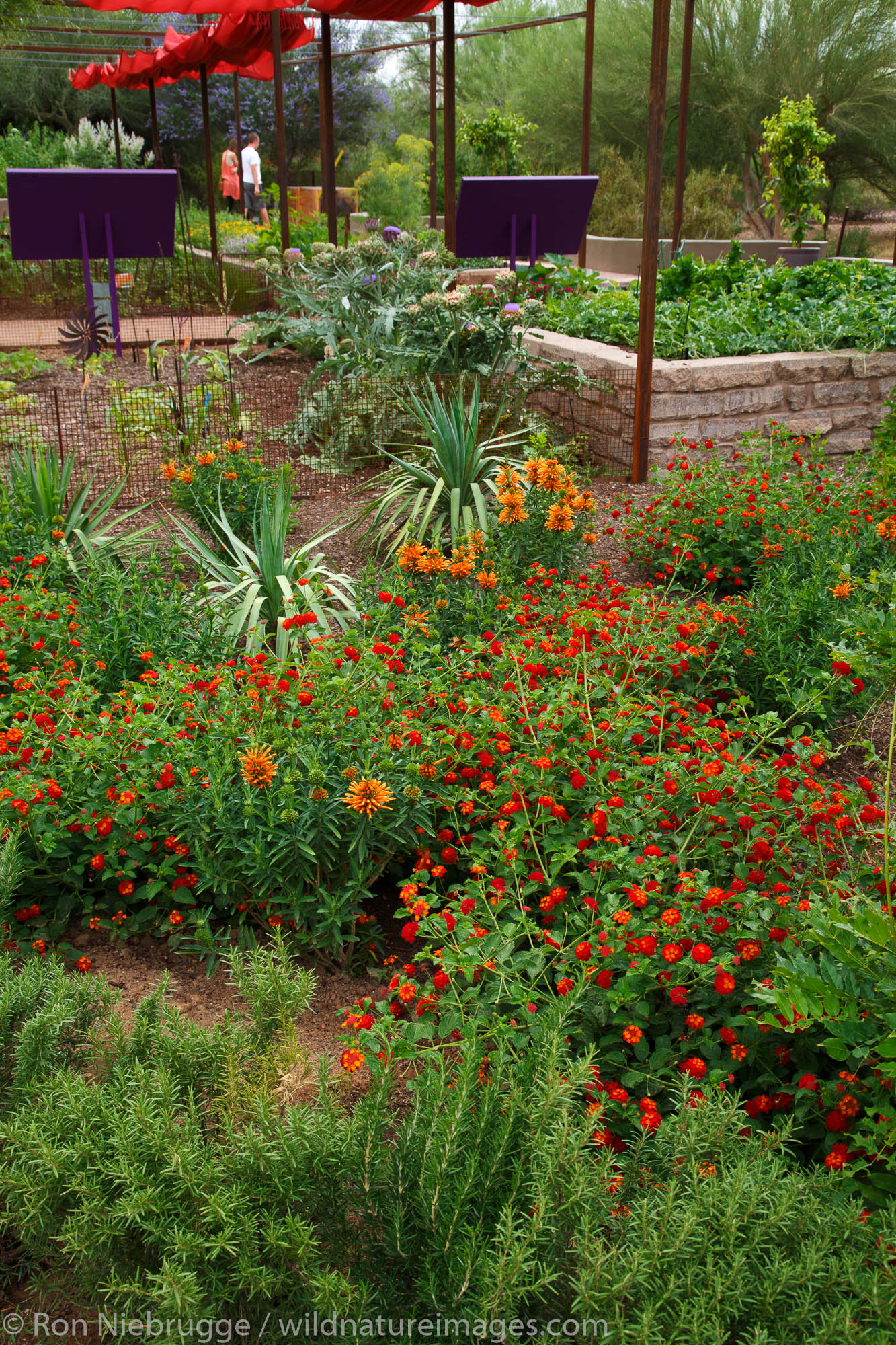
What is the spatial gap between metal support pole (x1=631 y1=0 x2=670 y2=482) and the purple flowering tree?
Result: 21540 mm

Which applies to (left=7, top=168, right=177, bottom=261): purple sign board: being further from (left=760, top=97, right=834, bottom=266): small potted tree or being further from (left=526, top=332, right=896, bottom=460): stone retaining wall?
(left=760, top=97, right=834, bottom=266): small potted tree

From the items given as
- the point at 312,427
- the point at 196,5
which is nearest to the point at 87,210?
the point at 196,5

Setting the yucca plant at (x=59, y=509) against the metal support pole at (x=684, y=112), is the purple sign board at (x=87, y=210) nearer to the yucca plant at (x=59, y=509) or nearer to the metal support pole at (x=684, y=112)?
the yucca plant at (x=59, y=509)

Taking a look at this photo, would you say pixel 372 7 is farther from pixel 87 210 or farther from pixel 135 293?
pixel 135 293

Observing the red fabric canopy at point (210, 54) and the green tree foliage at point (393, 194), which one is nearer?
the red fabric canopy at point (210, 54)

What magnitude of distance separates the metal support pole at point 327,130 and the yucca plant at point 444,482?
5.03 metres

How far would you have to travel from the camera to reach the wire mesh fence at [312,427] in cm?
528

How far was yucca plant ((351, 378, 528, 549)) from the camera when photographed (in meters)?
4.18

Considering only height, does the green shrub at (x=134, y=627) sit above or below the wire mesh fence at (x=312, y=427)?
below

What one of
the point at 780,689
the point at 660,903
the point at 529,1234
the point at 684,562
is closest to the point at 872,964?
the point at 660,903

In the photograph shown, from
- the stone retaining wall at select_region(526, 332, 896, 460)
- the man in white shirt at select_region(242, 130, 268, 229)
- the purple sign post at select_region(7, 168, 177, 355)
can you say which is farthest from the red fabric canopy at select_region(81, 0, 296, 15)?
the man in white shirt at select_region(242, 130, 268, 229)

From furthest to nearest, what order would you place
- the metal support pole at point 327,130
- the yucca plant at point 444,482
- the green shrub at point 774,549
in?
the metal support pole at point 327,130
the yucca plant at point 444,482
the green shrub at point 774,549

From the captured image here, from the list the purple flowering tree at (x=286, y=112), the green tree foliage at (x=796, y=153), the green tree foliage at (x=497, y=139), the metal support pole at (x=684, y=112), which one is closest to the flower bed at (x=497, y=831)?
the metal support pole at (x=684, y=112)

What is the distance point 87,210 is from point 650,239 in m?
4.73
